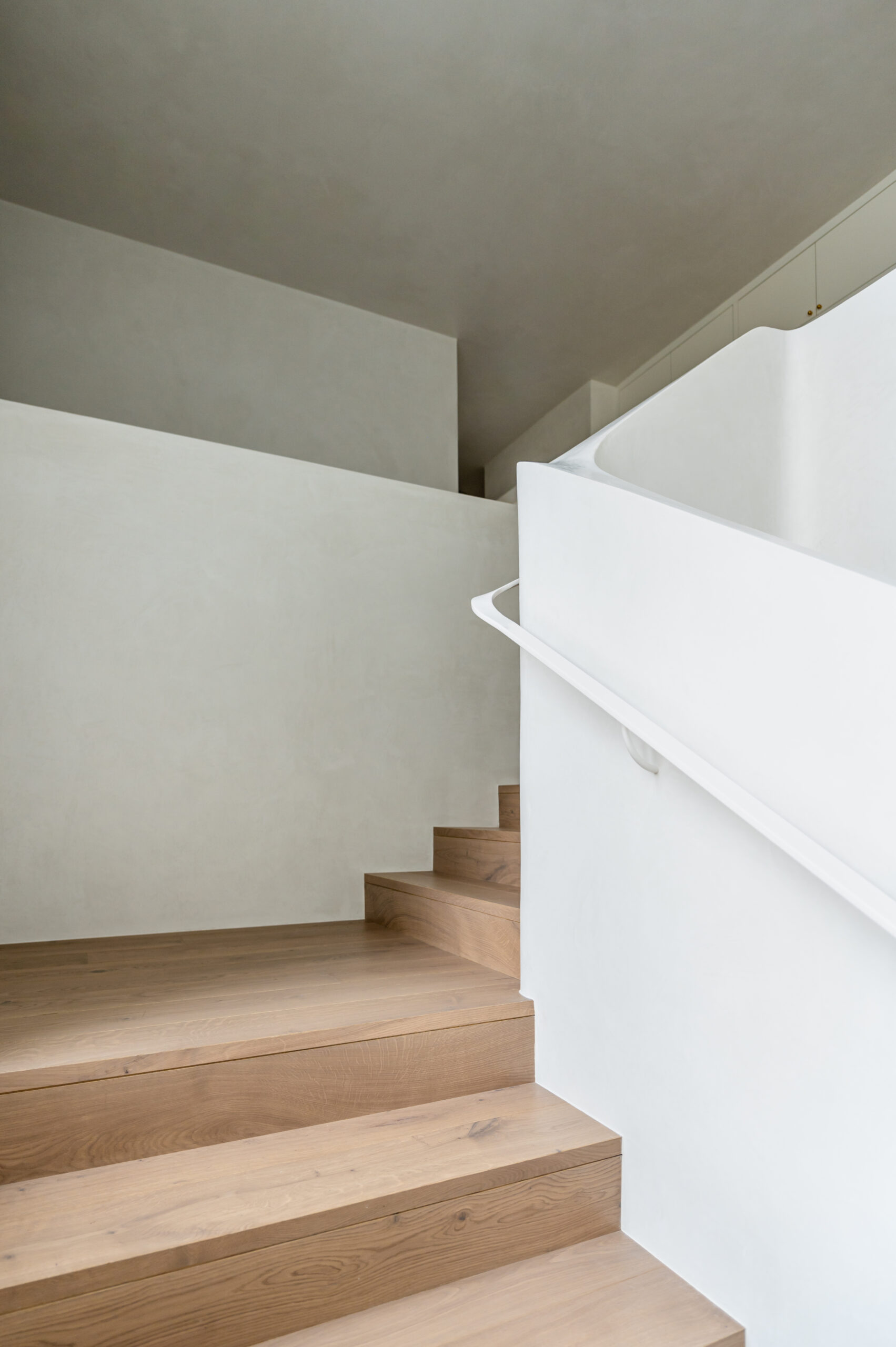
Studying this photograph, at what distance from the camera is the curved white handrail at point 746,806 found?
3.35 feet

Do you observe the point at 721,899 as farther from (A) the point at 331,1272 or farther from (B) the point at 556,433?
(B) the point at 556,433

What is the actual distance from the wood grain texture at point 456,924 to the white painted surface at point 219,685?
35cm

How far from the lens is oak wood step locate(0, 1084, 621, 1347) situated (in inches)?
45.0

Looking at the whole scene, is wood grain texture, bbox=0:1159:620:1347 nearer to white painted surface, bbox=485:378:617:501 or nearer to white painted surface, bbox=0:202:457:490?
white painted surface, bbox=0:202:457:490

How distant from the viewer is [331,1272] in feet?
4.19

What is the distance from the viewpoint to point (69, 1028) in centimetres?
167

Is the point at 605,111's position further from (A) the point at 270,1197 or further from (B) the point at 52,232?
(A) the point at 270,1197

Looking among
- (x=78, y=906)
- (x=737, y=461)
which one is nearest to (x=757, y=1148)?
(x=737, y=461)

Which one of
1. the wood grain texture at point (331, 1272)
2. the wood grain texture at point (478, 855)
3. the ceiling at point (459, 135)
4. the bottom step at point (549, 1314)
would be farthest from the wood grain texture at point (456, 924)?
the ceiling at point (459, 135)

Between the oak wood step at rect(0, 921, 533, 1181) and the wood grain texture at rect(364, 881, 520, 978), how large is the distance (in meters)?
0.09

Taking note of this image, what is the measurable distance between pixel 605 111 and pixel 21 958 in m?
3.92

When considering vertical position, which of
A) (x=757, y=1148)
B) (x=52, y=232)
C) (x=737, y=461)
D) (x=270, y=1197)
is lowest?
(x=270, y=1197)

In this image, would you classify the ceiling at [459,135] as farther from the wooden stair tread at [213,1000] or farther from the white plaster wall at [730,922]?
the wooden stair tread at [213,1000]

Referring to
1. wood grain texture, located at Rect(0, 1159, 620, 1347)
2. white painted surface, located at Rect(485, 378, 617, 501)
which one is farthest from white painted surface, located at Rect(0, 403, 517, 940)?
wood grain texture, located at Rect(0, 1159, 620, 1347)
